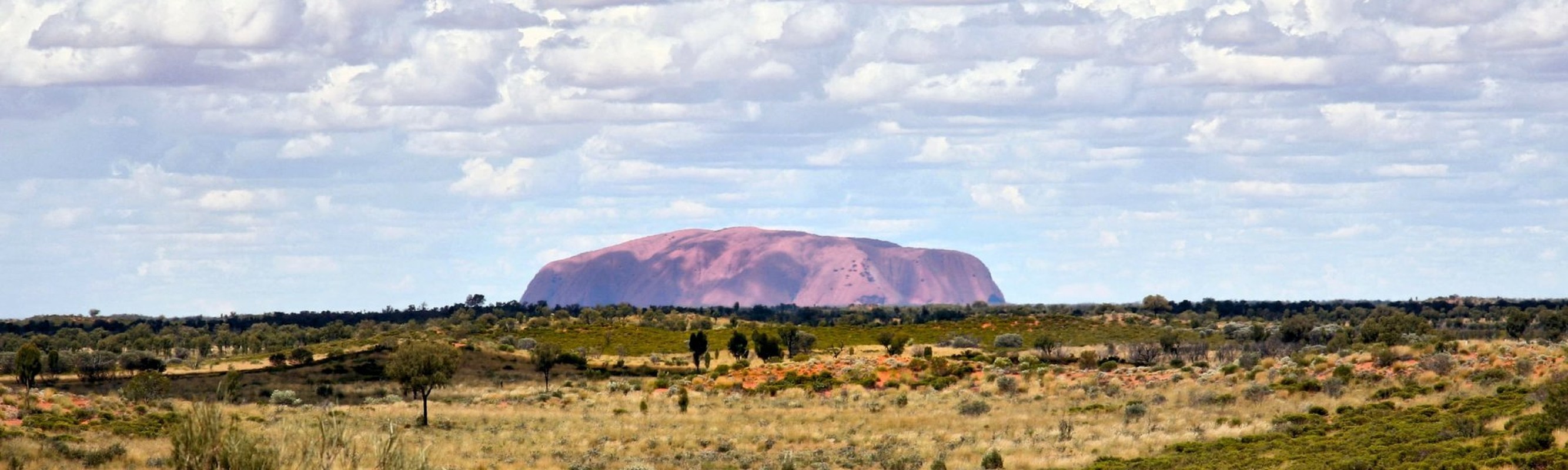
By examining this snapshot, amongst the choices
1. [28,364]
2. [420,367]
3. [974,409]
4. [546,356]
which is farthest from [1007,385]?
[28,364]

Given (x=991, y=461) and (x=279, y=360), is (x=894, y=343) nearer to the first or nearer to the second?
(x=279, y=360)

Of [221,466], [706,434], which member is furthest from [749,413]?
[221,466]

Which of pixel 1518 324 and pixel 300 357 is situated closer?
pixel 1518 324

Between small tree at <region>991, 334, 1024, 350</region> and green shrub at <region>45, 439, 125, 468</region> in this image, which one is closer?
green shrub at <region>45, 439, 125, 468</region>

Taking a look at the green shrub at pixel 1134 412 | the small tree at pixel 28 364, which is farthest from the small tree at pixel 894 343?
the small tree at pixel 28 364

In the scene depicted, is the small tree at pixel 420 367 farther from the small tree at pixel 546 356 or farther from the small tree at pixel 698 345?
the small tree at pixel 698 345

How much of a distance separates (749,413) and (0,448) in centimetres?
2877

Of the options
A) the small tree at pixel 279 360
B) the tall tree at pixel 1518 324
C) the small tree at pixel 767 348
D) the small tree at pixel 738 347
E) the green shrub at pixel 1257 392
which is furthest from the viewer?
the small tree at pixel 738 347

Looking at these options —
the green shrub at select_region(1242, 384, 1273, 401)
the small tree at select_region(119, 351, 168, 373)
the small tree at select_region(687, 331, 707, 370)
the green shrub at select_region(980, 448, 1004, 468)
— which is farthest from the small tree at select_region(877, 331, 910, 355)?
the green shrub at select_region(980, 448, 1004, 468)

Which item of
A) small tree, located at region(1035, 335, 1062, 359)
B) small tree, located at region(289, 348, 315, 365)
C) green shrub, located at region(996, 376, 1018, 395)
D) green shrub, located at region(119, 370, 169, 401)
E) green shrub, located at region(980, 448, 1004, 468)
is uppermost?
small tree, located at region(289, 348, 315, 365)

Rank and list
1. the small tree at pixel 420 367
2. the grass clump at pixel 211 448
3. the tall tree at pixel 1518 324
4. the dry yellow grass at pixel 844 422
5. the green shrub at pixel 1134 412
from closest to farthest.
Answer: the grass clump at pixel 211 448 < the dry yellow grass at pixel 844 422 < the green shrub at pixel 1134 412 < the small tree at pixel 420 367 < the tall tree at pixel 1518 324

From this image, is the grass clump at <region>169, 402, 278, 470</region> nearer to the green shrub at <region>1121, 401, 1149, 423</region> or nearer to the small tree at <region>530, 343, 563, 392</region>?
the green shrub at <region>1121, 401, 1149, 423</region>

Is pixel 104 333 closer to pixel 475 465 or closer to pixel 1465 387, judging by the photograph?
pixel 475 465

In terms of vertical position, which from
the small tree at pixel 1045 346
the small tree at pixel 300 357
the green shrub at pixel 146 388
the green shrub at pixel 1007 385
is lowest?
the green shrub at pixel 1007 385
